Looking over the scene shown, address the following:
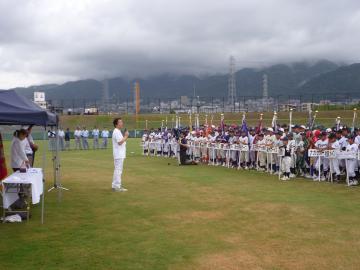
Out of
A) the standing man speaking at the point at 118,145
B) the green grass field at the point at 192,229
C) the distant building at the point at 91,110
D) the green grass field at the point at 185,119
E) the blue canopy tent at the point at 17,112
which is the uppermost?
the distant building at the point at 91,110

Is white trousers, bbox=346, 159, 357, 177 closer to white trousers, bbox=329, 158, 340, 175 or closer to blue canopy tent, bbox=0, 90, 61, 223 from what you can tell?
white trousers, bbox=329, 158, 340, 175

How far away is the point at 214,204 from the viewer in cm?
1170

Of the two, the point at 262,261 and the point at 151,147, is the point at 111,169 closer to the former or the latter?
the point at 151,147

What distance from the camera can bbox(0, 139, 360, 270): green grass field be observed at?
23.2 ft

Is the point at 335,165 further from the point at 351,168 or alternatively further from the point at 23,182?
the point at 23,182

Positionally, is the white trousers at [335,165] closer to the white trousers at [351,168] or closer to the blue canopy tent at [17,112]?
the white trousers at [351,168]

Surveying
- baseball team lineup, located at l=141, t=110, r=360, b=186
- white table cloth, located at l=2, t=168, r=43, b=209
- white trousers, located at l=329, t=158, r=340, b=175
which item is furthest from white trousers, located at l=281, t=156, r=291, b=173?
white table cloth, located at l=2, t=168, r=43, b=209

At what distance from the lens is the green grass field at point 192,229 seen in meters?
7.08

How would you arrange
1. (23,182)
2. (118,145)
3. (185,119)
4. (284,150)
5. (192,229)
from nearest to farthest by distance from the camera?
(192,229) → (23,182) → (118,145) → (284,150) → (185,119)

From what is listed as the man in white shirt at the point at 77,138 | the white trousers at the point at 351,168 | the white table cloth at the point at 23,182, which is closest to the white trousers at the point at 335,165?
the white trousers at the point at 351,168

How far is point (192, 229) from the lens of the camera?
9055mm

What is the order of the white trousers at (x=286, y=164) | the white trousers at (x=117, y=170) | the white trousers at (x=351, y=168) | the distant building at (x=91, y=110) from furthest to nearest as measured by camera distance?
the distant building at (x=91, y=110)
the white trousers at (x=286, y=164)
the white trousers at (x=351, y=168)
the white trousers at (x=117, y=170)

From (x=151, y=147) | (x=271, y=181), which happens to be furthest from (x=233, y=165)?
(x=151, y=147)

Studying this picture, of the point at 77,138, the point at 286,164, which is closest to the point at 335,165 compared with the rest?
the point at 286,164
